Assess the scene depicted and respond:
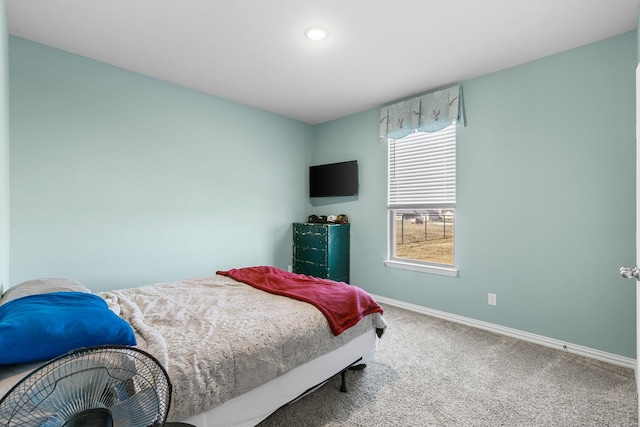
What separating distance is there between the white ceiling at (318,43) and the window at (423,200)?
698 mm

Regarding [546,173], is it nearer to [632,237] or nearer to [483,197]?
[483,197]

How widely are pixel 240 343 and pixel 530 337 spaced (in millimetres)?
2662

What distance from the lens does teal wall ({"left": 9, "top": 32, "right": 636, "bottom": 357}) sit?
2.44 metres

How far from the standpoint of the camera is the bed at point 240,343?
1.33m

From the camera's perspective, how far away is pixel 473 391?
201 cm

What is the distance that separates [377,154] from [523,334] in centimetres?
246

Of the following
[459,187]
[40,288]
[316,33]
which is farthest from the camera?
[459,187]

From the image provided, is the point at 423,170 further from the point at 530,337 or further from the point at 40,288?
the point at 40,288

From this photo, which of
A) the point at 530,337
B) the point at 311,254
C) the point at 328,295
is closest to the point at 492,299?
the point at 530,337

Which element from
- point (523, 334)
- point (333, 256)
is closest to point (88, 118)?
point (333, 256)

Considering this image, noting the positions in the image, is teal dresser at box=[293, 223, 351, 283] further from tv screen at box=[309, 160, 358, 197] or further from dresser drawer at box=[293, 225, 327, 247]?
tv screen at box=[309, 160, 358, 197]

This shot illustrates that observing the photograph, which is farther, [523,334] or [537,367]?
[523,334]

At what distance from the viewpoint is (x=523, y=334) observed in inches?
111

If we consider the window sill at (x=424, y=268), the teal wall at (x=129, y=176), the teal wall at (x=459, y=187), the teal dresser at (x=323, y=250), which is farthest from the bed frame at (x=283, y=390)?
the teal wall at (x=129, y=176)
